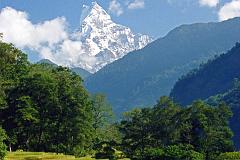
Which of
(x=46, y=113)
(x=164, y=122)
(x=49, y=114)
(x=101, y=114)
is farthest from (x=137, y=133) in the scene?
(x=101, y=114)

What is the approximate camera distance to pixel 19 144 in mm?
104438

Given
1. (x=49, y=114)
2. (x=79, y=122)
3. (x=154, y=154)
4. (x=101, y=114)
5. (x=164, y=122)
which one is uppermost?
(x=101, y=114)

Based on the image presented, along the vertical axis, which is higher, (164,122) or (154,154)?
(164,122)

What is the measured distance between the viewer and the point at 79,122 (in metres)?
97.8

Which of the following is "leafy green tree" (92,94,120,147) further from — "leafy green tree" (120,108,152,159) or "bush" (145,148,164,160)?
"bush" (145,148,164,160)

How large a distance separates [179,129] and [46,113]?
26.6 metres

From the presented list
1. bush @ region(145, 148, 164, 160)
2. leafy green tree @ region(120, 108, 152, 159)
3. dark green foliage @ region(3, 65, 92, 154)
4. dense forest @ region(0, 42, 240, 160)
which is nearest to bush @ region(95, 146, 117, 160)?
dense forest @ region(0, 42, 240, 160)

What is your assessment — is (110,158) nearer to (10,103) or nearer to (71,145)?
(71,145)

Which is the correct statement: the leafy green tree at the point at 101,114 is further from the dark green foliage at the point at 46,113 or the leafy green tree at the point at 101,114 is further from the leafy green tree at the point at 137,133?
the leafy green tree at the point at 137,133

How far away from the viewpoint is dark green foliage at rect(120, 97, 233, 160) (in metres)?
89.6

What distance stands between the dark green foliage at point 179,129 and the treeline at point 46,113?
9294mm

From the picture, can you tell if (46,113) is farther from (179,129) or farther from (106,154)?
(179,129)

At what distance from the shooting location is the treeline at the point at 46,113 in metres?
97.9

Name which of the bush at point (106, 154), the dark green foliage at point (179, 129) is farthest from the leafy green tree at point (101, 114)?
the bush at point (106, 154)
